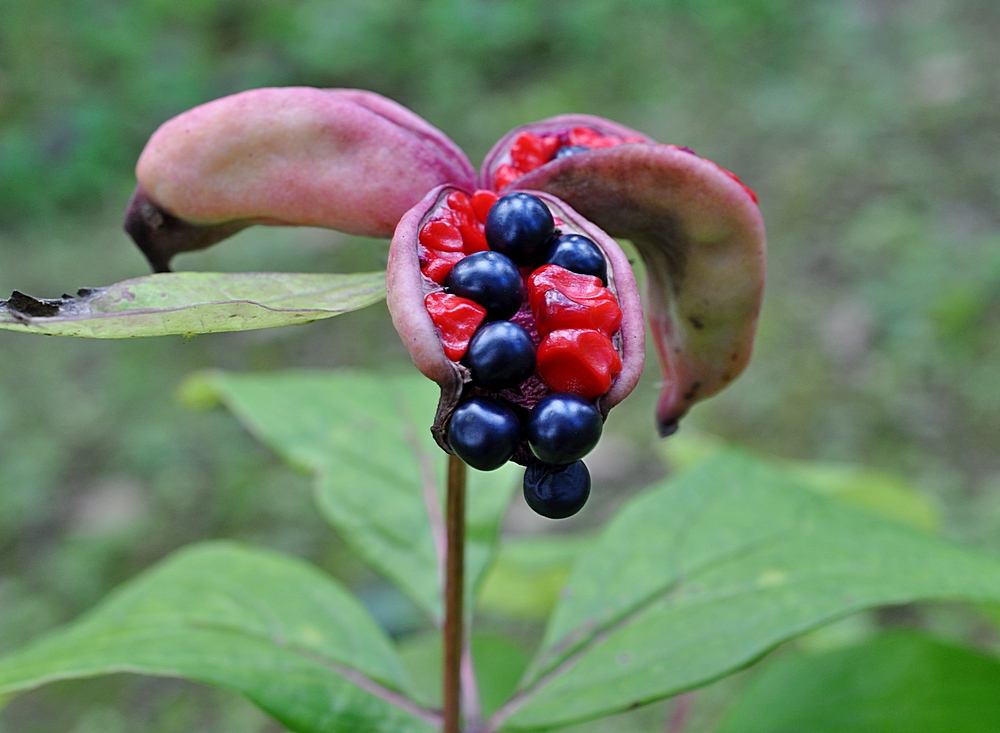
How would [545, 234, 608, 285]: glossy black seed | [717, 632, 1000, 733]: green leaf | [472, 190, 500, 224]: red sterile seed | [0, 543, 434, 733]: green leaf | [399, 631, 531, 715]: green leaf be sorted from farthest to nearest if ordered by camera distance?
[399, 631, 531, 715]: green leaf, [717, 632, 1000, 733]: green leaf, [0, 543, 434, 733]: green leaf, [472, 190, 500, 224]: red sterile seed, [545, 234, 608, 285]: glossy black seed

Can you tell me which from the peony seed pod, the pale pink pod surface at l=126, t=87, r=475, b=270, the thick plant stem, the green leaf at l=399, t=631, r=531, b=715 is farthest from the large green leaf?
the pale pink pod surface at l=126, t=87, r=475, b=270

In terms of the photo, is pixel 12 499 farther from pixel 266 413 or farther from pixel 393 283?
pixel 393 283

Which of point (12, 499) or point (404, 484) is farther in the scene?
point (12, 499)

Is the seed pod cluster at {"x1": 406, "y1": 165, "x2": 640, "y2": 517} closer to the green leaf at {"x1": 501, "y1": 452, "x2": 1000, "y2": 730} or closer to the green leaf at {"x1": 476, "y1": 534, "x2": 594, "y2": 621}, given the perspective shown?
the green leaf at {"x1": 501, "y1": 452, "x2": 1000, "y2": 730}

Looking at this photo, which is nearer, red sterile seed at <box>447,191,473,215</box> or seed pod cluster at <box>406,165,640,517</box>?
seed pod cluster at <box>406,165,640,517</box>

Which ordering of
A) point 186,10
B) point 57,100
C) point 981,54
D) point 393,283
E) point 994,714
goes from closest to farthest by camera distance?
point 393,283
point 994,714
point 981,54
point 57,100
point 186,10

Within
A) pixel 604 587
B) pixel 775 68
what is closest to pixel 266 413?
pixel 604 587
